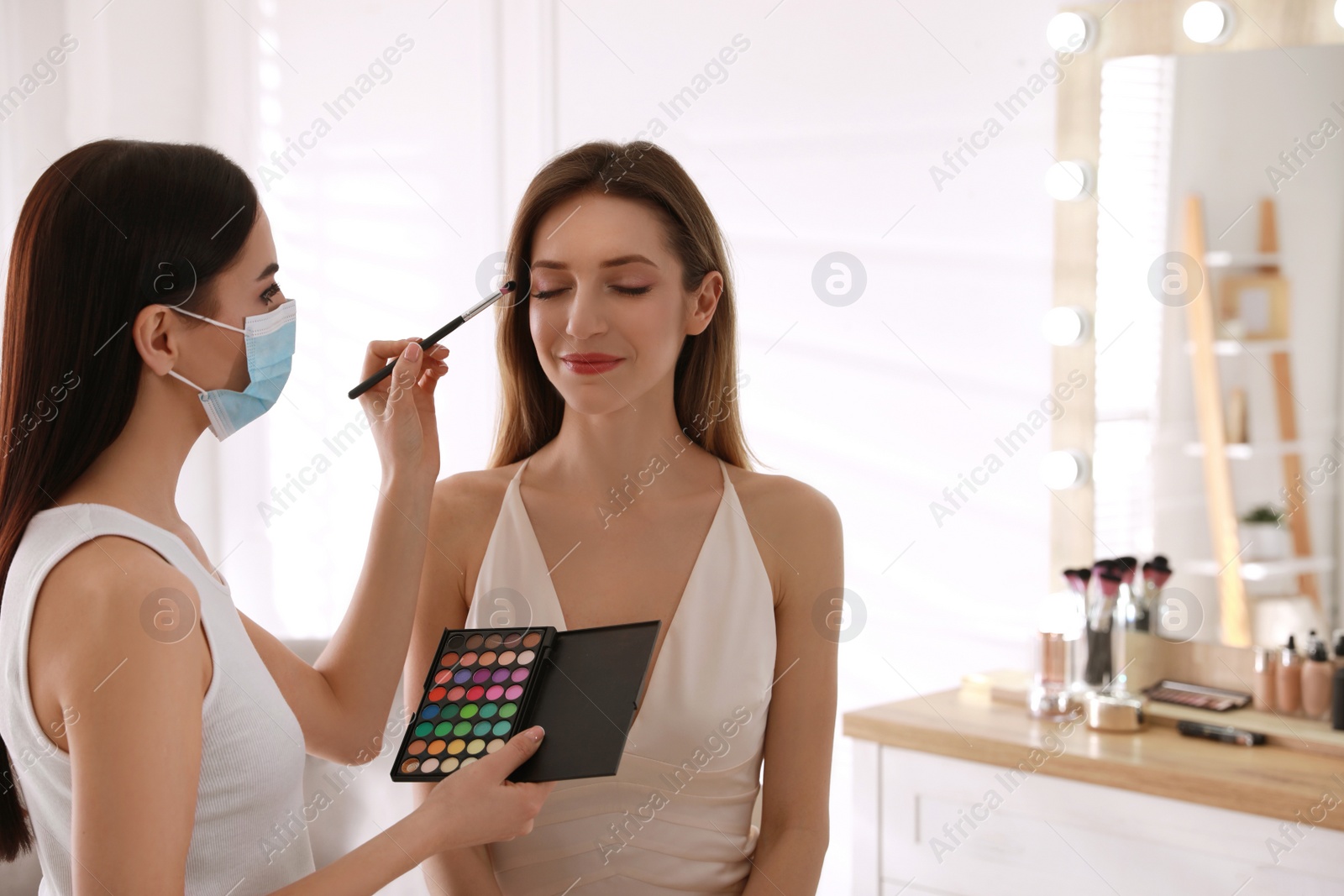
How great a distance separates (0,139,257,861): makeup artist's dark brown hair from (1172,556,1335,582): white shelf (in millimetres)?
1654

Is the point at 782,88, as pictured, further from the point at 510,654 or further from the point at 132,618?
the point at 132,618

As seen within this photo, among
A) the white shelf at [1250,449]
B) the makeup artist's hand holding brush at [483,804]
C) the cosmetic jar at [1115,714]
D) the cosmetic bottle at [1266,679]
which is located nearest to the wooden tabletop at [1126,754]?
the cosmetic jar at [1115,714]

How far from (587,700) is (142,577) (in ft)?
1.14

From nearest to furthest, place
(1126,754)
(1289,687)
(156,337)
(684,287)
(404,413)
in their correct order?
(156,337) < (404,413) < (684,287) < (1126,754) < (1289,687)

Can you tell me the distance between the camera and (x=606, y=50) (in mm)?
2574

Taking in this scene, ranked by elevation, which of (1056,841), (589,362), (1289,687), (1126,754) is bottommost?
(1056,841)

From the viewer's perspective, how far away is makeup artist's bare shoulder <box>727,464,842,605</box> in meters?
1.32

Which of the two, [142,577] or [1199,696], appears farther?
[1199,696]

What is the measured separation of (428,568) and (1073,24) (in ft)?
4.80

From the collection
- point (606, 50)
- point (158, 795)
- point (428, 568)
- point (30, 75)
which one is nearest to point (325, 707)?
point (428, 568)

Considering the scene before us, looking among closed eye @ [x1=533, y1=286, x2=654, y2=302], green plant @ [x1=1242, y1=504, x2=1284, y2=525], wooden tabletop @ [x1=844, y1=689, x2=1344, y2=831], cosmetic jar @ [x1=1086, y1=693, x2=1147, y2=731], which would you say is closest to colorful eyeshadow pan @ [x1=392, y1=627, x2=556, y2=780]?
closed eye @ [x1=533, y1=286, x2=654, y2=302]

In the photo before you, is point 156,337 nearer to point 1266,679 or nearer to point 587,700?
point 587,700

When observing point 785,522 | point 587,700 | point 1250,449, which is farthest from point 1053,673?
point 587,700

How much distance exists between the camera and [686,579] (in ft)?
4.27
